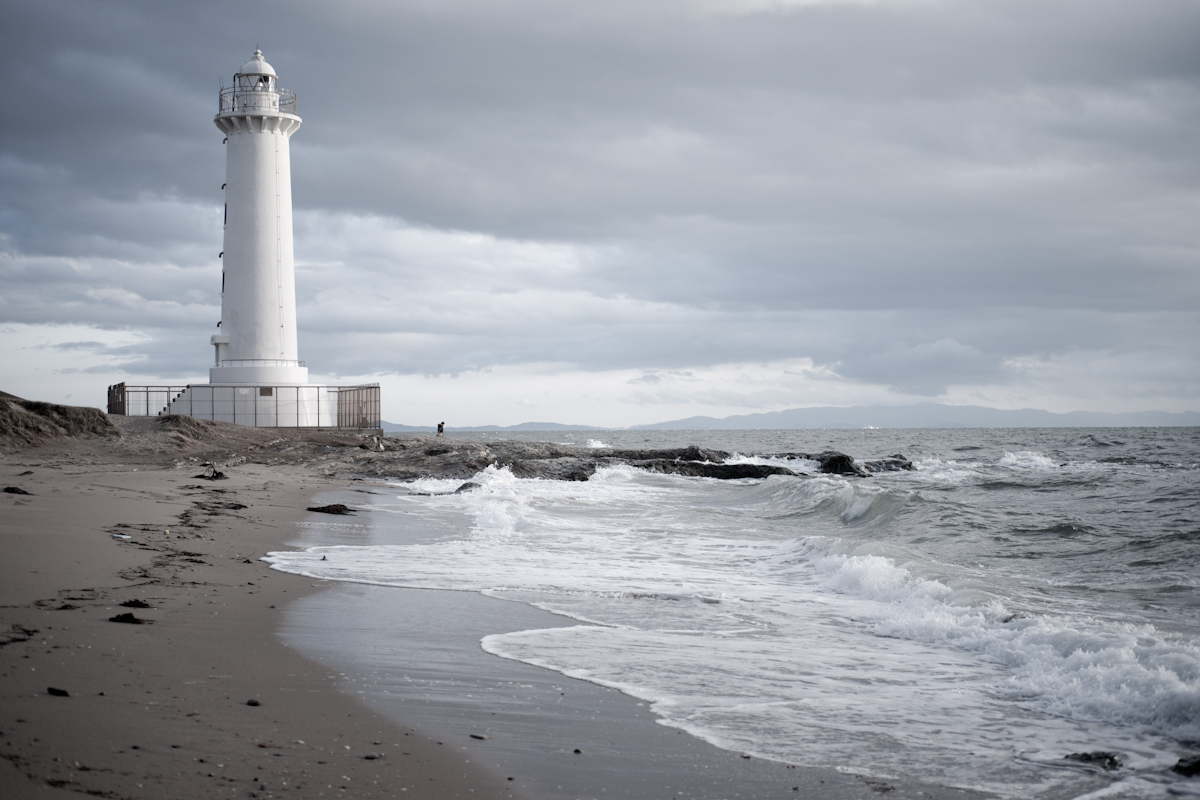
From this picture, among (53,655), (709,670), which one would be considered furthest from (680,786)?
(53,655)

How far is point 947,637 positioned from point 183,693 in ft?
16.1

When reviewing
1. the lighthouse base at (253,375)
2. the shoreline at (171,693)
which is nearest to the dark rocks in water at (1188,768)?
the shoreline at (171,693)

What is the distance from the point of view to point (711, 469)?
25.2 m

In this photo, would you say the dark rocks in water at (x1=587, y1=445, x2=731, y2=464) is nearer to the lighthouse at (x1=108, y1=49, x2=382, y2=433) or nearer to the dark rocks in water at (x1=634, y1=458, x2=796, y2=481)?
the dark rocks in water at (x1=634, y1=458, x2=796, y2=481)

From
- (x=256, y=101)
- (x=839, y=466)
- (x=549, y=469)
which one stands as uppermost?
(x=256, y=101)

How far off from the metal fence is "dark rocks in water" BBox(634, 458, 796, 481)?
924 centimetres

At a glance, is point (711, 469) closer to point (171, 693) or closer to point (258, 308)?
point (258, 308)

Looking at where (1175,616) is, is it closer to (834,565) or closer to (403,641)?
(834,565)

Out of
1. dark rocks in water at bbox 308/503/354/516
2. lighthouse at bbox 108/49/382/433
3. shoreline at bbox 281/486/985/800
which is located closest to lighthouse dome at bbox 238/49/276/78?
lighthouse at bbox 108/49/382/433

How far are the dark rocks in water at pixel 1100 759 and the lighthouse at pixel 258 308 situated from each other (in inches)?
1003

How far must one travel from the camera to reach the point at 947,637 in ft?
20.2

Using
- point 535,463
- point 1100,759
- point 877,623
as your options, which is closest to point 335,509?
point 877,623

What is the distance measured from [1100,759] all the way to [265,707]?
143 inches

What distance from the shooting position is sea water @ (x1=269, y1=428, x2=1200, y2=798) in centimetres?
401
